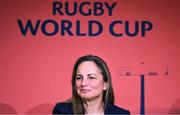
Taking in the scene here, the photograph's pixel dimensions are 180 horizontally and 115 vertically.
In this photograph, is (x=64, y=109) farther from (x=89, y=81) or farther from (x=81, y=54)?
(x=81, y=54)

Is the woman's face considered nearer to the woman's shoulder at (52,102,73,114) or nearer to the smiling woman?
the smiling woman

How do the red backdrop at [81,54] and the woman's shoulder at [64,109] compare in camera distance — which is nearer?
the woman's shoulder at [64,109]

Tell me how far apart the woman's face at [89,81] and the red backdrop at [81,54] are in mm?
731

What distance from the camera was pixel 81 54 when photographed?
295 centimetres

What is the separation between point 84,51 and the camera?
296cm

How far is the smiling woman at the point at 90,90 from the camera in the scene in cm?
219

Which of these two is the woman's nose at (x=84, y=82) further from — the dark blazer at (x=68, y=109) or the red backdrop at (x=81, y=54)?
the red backdrop at (x=81, y=54)

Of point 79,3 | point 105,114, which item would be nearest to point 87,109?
point 105,114

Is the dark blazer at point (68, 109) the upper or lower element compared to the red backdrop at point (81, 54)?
lower

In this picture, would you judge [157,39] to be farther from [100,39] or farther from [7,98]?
[7,98]

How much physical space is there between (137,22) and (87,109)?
1.12 m

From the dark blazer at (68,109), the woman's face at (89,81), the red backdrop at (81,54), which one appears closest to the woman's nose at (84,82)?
the woman's face at (89,81)

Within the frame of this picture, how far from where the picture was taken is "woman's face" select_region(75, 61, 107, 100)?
7.11 ft

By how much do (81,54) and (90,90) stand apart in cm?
82
